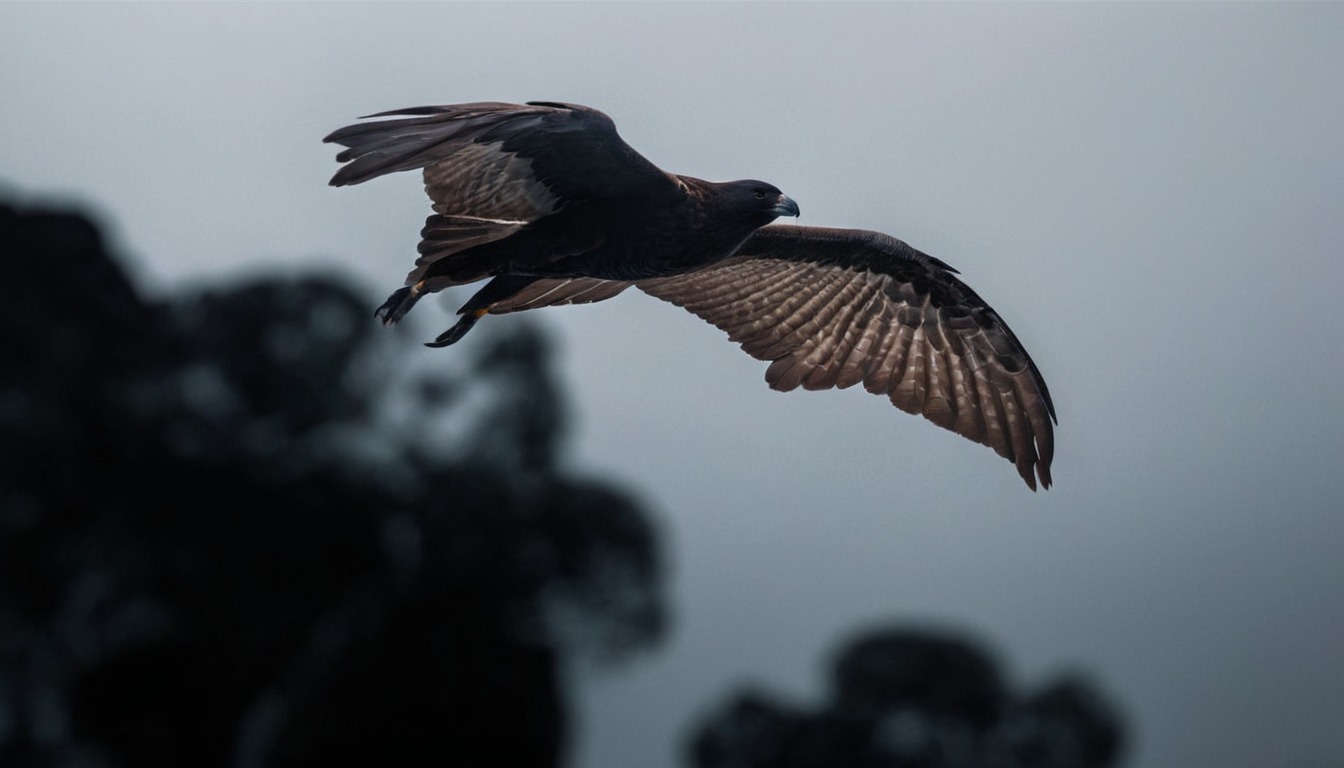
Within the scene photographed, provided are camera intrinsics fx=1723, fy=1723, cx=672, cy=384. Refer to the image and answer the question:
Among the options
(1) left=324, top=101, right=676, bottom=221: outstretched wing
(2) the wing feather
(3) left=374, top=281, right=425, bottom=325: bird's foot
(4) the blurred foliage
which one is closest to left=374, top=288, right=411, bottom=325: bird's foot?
(3) left=374, top=281, right=425, bottom=325: bird's foot

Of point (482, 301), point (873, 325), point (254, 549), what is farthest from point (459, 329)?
point (254, 549)

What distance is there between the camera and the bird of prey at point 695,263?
743 cm

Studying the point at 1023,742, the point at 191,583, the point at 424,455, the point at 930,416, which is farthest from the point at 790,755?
the point at 930,416

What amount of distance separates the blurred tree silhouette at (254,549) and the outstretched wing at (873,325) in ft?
82.2

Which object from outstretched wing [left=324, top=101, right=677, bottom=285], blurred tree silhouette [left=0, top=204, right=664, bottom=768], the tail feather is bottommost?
blurred tree silhouette [left=0, top=204, right=664, bottom=768]

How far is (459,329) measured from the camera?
8.64 meters

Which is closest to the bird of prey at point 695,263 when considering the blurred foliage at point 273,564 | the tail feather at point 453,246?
the tail feather at point 453,246

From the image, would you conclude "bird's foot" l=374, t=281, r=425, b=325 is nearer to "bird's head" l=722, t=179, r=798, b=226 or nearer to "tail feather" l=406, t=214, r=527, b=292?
"tail feather" l=406, t=214, r=527, b=292

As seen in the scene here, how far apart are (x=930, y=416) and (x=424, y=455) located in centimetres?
2985

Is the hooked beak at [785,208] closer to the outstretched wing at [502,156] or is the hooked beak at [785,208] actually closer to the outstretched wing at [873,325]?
the outstretched wing at [502,156]

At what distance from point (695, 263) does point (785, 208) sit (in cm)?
53

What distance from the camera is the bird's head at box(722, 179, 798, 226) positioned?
27.3ft

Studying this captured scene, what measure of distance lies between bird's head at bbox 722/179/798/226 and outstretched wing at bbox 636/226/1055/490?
160 cm

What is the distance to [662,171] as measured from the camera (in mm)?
8117
